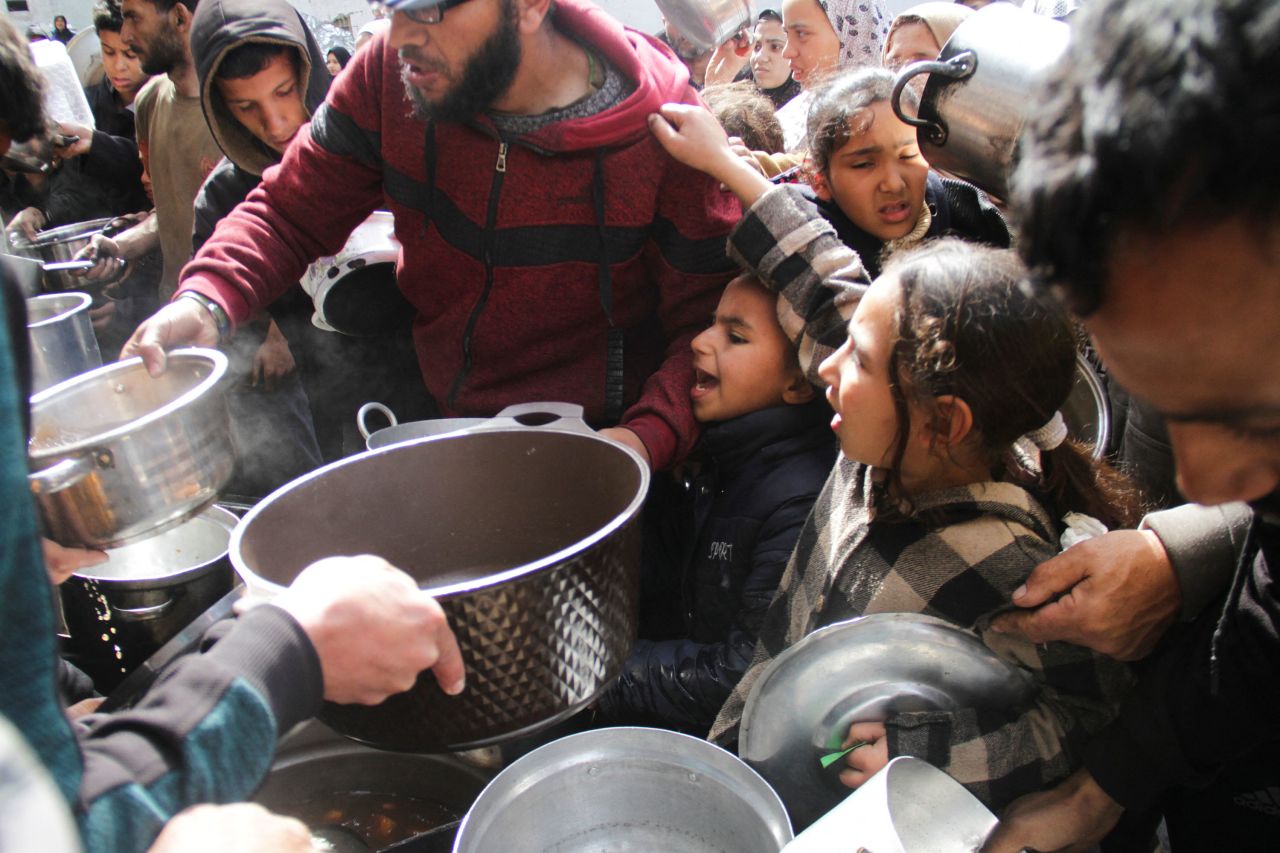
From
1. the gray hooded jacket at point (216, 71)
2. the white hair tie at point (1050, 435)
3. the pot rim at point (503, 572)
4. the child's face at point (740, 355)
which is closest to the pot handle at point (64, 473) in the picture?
the pot rim at point (503, 572)

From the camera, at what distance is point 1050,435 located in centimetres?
131

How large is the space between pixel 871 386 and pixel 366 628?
817mm

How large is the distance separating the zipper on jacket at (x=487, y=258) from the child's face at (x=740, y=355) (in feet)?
1.48

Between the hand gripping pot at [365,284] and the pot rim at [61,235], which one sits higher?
the hand gripping pot at [365,284]

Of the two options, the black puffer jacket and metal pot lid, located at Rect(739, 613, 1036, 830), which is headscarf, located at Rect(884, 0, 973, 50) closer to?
the black puffer jacket

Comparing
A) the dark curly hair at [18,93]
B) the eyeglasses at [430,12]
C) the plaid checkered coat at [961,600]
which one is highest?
the eyeglasses at [430,12]

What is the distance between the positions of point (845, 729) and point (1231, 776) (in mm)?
590

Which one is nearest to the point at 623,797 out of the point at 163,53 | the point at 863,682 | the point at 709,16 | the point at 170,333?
the point at 863,682

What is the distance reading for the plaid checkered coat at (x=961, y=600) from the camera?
3.88 ft

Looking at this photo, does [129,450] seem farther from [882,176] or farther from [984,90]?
[882,176]

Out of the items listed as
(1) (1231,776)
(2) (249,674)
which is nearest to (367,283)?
(2) (249,674)

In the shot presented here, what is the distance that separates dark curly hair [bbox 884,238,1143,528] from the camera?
120 centimetres

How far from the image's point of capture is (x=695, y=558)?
5.78 feet

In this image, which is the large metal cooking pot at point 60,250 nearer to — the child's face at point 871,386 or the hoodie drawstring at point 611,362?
the hoodie drawstring at point 611,362
